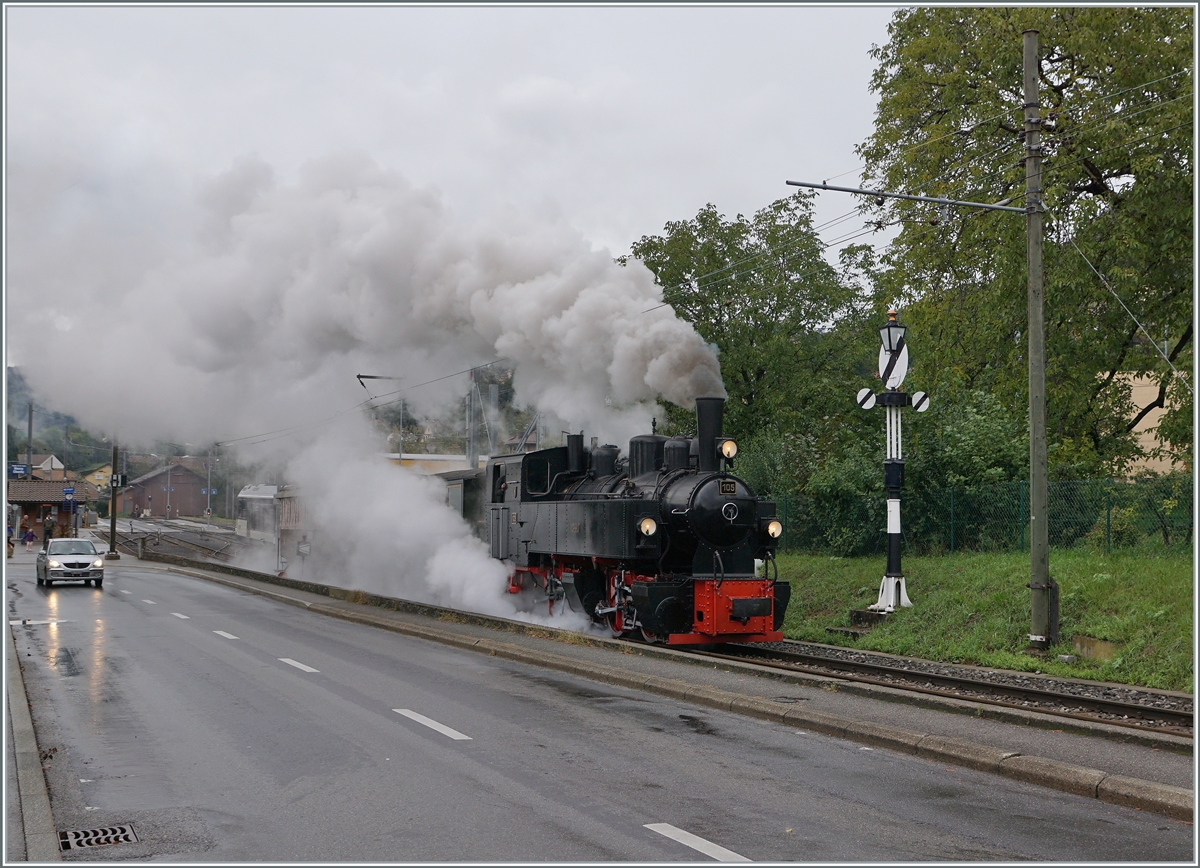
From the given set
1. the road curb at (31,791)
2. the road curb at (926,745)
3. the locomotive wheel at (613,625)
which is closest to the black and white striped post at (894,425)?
the locomotive wheel at (613,625)

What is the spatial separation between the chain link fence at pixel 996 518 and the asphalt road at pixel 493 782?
9.53 meters

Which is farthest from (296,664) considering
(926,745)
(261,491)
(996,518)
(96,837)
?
(261,491)

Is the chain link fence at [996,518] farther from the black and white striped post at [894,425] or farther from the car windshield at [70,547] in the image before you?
the car windshield at [70,547]

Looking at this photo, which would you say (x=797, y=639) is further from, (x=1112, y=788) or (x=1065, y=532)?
(x=1112, y=788)

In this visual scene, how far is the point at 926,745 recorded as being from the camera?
8180 mm

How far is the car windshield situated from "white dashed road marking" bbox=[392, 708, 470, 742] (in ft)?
80.9

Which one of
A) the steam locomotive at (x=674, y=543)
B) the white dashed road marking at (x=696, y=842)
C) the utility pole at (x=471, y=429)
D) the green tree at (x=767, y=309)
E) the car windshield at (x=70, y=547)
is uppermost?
the green tree at (x=767, y=309)

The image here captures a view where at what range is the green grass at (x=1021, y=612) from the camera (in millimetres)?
12922

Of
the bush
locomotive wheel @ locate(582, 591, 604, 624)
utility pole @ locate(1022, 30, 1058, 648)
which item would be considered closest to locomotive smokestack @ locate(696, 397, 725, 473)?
locomotive wheel @ locate(582, 591, 604, 624)

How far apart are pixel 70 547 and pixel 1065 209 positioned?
89.0 feet

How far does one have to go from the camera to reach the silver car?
99.3ft

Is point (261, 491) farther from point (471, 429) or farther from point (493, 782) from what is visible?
point (493, 782)

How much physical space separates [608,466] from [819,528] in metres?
7.26

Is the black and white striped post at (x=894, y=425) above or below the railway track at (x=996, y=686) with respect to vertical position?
above
